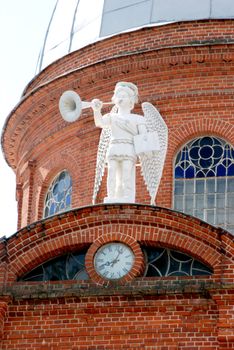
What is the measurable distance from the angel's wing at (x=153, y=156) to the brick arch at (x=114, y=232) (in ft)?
5.66

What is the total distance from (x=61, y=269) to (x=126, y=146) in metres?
2.66

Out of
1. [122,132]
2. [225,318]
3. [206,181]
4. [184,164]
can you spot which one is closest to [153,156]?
[122,132]

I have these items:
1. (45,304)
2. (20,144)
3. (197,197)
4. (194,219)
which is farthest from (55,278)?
(20,144)

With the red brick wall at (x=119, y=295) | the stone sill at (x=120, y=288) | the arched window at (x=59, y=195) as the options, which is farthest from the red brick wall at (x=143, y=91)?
the stone sill at (x=120, y=288)

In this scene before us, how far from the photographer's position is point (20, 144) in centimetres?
3594

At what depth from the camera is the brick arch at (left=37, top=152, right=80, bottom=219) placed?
33.5 meters

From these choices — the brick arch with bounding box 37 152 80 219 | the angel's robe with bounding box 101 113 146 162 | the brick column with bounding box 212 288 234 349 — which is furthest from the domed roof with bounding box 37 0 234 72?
the brick column with bounding box 212 288 234 349

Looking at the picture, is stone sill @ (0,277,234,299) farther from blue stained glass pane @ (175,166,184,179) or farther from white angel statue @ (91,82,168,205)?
blue stained glass pane @ (175,166,184,179)

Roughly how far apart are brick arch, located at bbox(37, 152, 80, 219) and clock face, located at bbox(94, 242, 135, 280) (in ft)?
19.1

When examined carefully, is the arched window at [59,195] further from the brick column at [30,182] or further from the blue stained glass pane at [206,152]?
the blue stained glass pane at [206,152]

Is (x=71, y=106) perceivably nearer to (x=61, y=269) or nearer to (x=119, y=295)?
(x=61, y=269)

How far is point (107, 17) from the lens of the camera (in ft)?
113

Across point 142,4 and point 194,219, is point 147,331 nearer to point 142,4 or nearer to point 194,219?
point 194,219

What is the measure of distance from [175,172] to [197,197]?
30.9 inches
